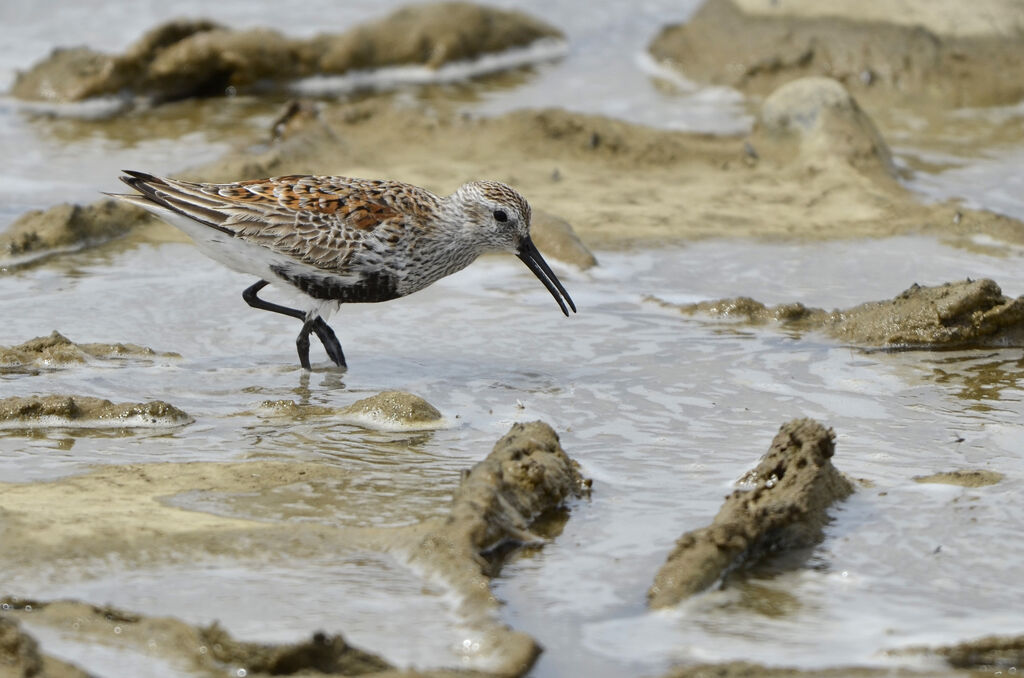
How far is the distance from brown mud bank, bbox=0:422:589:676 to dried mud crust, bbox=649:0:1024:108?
9425 mm

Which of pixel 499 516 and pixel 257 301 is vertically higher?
pixel 257 301

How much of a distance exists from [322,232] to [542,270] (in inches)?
54.7

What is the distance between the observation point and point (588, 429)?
21.7 ft

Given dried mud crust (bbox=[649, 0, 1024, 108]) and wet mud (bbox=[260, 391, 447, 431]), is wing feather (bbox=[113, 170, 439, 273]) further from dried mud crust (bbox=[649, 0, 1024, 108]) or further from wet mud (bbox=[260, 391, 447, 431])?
dried mud crust (bbox=[649, 0, 1024, 108])

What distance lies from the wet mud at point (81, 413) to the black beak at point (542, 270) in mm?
2381

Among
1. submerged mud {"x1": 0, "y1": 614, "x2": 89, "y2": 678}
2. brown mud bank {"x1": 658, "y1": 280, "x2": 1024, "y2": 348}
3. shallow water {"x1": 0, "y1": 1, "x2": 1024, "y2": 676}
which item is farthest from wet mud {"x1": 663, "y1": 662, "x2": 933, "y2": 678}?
brown mud bank {"x1": 658, "y1": 280, "x2": 1024, "y2": 348}

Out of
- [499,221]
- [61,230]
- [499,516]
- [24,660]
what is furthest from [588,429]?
[61,230]

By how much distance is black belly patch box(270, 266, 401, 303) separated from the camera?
7.43 m

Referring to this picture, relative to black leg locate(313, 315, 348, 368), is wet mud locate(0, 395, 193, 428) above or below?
below

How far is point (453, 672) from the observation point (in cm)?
407

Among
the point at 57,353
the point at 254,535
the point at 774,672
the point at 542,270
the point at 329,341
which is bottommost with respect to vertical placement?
the point at 774,672

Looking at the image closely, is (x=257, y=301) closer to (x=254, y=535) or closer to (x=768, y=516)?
(x=254, y=535)

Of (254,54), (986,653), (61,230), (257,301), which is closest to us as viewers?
(986,653)

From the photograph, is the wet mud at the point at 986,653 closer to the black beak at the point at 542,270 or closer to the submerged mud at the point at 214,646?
the submerged mud at the point at 214,646
